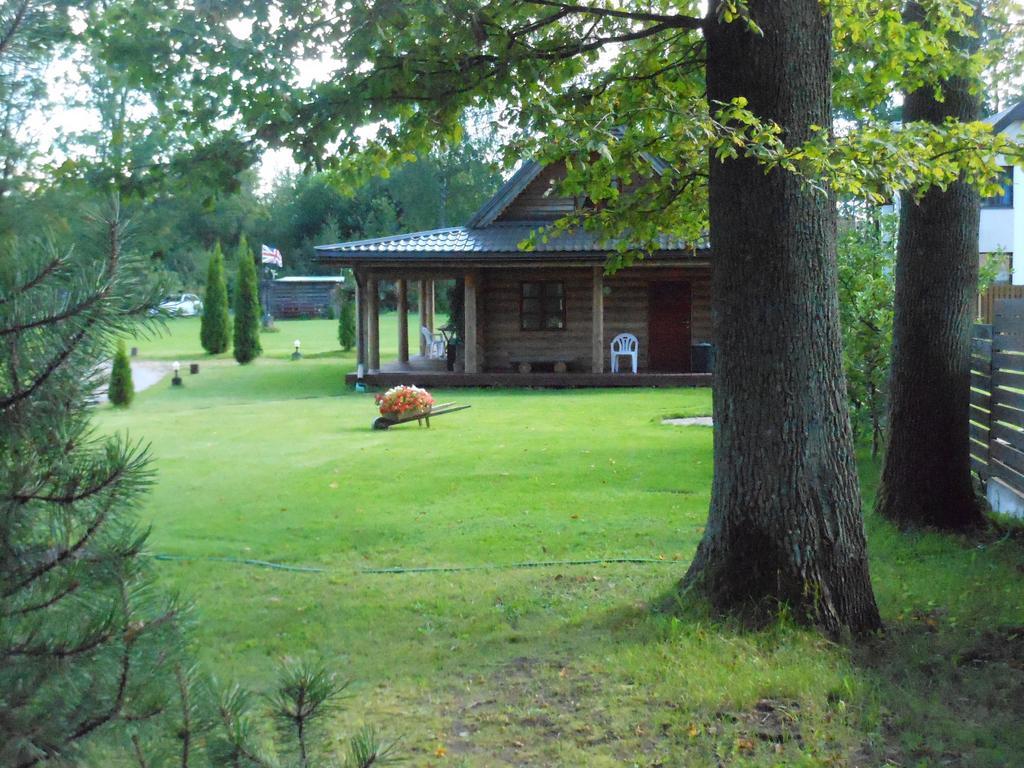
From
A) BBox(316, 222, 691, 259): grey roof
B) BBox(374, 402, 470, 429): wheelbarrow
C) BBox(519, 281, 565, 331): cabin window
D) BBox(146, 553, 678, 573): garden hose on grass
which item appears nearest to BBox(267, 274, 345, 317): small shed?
BBox(316, 222, 691, 259): grey roof

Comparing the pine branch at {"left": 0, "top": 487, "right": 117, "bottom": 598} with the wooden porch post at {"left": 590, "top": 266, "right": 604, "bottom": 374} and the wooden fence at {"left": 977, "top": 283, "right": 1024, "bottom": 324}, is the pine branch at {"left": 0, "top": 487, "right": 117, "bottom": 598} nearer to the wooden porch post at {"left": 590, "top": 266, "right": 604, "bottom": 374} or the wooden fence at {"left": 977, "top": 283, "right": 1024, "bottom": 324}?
the wooden porch post at {"left": 590, "top": 266, "right": 604, "bottom": 374}

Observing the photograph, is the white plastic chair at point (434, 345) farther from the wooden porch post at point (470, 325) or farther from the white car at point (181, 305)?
the white car at point (181, 305)

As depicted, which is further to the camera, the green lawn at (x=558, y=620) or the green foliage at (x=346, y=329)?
the green foliage at (x=346, y=329)

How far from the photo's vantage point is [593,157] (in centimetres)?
734

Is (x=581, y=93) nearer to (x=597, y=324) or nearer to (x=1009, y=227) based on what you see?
(x=597, y=324)

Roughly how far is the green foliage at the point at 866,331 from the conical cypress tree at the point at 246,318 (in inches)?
899

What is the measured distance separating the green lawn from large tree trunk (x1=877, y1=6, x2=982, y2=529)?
1.66 ft

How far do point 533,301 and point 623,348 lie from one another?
8.30ft

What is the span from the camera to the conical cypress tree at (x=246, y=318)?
3206 centimetres

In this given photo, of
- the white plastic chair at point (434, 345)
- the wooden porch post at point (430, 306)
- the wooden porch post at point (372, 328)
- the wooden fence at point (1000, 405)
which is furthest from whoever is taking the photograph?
the wooden porch post at point (430, 306)

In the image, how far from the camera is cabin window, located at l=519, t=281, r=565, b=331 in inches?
1024

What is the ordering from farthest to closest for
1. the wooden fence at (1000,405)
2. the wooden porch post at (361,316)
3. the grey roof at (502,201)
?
the grey roof at (502,201) < the wooden porch post at (361,316) < the wooden fence at (1000,405)

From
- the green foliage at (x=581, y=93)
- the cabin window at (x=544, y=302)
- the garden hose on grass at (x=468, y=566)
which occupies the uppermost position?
the green foliage at (x=581, y=93)

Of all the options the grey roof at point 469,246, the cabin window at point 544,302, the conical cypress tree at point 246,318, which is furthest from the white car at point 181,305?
the conical cypress tree at point 246,318
